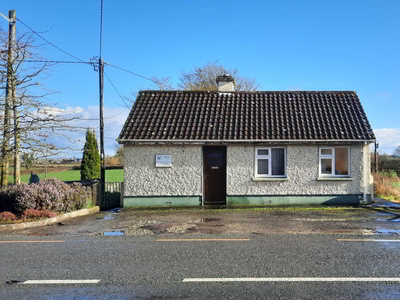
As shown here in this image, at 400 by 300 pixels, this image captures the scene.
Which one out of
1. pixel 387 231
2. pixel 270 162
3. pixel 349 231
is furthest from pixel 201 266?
pixel 270 162

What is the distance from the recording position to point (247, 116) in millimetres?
17812

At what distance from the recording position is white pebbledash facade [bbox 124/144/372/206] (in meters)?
16.3

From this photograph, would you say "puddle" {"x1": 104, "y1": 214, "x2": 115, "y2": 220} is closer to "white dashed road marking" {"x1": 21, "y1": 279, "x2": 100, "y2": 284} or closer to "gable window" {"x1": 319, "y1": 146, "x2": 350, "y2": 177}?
"white dashed road marking" {"x1": 21, "y1": 279, "x2": 100, "y2": 284}

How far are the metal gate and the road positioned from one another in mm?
7136

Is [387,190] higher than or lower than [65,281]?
higher

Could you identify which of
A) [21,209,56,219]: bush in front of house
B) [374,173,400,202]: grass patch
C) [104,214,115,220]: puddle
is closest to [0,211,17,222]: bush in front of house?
[21,209,56,219]: bush in front of house

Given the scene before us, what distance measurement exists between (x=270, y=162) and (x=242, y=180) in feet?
4.59

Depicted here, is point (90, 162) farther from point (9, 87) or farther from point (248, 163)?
point (248, 163)

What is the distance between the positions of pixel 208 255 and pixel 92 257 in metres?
2.26

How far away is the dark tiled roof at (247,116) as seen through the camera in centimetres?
1661

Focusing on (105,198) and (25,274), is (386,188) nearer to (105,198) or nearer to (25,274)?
(105,198)

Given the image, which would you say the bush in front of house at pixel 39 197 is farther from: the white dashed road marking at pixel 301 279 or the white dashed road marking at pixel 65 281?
the white dashed road marking at pixel 301 279

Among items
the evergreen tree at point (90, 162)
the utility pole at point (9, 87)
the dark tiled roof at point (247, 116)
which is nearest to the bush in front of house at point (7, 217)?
the utility pole at point (9, 87)

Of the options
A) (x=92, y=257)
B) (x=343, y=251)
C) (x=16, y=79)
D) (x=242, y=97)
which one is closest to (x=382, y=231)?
(x=343, y=251)
